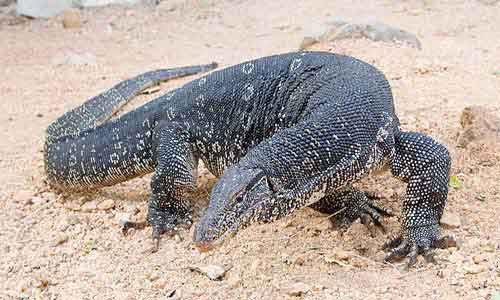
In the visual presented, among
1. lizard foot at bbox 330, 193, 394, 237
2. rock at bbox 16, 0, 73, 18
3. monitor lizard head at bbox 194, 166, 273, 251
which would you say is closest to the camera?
monitor lizard head at bbox 194, 166, 273, 251

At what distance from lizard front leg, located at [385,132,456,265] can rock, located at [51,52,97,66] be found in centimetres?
683

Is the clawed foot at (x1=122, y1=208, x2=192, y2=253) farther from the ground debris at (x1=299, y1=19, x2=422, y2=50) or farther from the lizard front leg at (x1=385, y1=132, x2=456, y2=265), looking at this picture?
the ground debris at (x1=299, y1=19, x2=422, y2=50)

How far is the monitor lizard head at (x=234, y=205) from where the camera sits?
155 inches

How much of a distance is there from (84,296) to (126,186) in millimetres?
2056

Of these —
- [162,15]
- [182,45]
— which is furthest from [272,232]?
[162,15]

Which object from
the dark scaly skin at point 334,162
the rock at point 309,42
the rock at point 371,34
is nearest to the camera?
the dark scaly skin at point 334,162

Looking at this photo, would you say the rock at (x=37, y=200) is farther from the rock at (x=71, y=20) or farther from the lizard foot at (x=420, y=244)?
the rock at (x=71, y=20)

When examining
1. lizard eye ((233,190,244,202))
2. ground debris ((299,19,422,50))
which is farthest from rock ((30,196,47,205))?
ground debris ((299,19,422,50))

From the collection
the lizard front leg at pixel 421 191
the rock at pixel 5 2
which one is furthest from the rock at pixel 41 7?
the lizard front leg at pixel 421 191

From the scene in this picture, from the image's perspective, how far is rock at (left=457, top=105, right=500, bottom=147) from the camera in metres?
5.92

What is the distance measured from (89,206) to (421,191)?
10.2 feet

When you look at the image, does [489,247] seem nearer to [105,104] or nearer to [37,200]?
[37,200]

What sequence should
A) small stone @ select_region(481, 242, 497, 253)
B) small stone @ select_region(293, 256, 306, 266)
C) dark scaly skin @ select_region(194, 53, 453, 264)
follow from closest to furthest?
dark scaly skin @ select_region(194, 53, 453, 264) → small stone @ select_region(481, 242, 497, 253) → small stone @ select_region(293, 256, 306, 266)

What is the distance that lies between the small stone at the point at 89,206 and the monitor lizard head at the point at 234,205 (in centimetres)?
231
